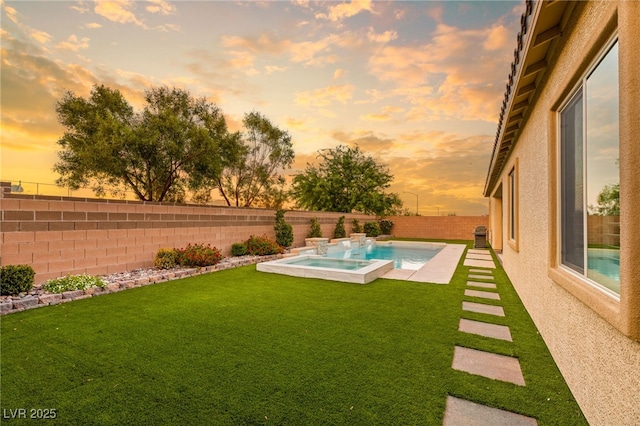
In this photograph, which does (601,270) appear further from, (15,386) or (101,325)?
(101,325)

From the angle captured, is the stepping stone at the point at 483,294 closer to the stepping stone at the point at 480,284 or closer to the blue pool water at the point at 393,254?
the stepping stone at the point at 480,284

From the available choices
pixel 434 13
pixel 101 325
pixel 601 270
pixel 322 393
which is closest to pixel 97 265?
pixel 101 325

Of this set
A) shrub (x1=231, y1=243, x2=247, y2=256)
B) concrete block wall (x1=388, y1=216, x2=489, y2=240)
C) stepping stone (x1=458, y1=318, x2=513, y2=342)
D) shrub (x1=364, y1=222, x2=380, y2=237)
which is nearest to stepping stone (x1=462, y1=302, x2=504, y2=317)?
stepping stone (x1=458, y1=318, x2=513, y2=342)

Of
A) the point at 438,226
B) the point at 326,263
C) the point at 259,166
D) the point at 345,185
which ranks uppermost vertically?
the point at 259,166

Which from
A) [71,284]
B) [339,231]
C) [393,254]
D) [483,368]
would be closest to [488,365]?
[483,368]

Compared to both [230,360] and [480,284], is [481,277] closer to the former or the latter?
[480,284]

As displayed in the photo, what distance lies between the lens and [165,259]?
324 inches

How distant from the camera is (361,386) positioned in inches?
103

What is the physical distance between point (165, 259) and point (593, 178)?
351 inches

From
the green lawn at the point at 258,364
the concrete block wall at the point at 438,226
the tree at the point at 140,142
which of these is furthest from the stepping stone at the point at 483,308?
the concrete block wall at the point at 438,226

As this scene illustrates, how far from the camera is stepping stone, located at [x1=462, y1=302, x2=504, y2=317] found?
4.86 metres

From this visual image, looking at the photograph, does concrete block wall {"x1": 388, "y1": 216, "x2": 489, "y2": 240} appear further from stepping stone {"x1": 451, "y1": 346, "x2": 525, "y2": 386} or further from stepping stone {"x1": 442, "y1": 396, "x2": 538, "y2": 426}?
stepping stone {"x1": 442, "y1": 396, "x2": 538, "y2": 426}

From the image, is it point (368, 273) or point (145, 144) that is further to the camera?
point (145, 144)

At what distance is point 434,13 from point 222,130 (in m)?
12.3
